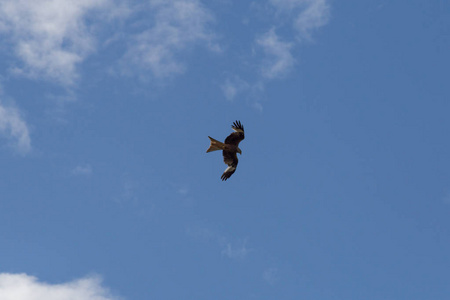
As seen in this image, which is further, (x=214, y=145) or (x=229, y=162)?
(x=229, y=162)

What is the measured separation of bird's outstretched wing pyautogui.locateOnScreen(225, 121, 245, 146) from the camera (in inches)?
4525

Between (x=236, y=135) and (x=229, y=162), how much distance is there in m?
2.81

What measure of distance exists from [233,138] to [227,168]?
3.23 meters

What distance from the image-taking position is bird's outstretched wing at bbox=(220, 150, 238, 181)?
380 feet

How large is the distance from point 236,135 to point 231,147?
1.20m

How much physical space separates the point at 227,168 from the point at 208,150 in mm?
3386

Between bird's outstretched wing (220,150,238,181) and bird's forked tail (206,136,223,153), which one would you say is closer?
bird's forked tail (206,136,223,153)

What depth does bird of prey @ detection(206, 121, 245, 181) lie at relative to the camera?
376ft

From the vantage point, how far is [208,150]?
114 meters

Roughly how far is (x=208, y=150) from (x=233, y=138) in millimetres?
2662

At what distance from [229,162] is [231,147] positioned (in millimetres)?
1759

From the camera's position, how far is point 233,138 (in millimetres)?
115000

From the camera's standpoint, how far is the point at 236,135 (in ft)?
378

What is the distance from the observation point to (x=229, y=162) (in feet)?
382
